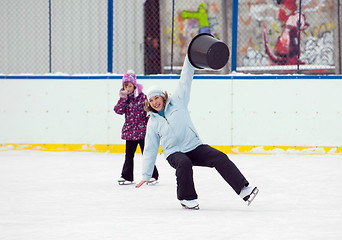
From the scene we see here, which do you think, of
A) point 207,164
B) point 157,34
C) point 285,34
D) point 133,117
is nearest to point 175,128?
point 207,164

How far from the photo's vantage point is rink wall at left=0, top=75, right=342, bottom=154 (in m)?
7.42

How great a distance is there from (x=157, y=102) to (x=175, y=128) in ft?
0.71

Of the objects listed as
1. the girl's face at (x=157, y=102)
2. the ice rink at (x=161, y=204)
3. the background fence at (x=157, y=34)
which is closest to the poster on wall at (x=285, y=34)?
the background fence at (x=157, y=34)

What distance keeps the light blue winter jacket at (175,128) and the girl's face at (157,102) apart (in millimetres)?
45

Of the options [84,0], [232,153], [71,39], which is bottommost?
[232,153]

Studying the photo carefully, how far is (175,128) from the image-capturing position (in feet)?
14.0

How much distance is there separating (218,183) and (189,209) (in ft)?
4.15

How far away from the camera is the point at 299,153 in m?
7.41

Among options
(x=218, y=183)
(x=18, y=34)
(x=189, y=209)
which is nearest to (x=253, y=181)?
(x=218, y=183)

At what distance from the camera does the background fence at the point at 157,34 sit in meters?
8.87

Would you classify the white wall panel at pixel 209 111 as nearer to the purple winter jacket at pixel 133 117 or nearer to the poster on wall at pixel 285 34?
the poster on wall at pixel 285 34

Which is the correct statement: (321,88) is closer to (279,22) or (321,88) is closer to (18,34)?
(279,22)

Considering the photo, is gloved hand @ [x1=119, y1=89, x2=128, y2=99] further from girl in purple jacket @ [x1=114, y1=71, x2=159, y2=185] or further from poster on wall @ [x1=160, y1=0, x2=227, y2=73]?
poster on wall @ [x1=160, y1=0, x2=227, y2=73]

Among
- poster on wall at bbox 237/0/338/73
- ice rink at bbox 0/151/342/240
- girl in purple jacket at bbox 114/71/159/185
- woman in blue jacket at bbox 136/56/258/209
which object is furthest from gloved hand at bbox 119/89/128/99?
poster on wall at bbox 237/0/338/73
